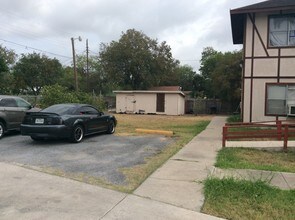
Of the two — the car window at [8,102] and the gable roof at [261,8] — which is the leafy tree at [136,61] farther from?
the car window at [8,102]

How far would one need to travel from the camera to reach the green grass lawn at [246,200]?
195 inches

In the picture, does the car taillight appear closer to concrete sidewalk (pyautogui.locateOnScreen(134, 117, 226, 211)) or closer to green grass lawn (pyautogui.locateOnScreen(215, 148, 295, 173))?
concrete sidewalk (pyautogui.locateOnScreen(134, 117, 226, 211))

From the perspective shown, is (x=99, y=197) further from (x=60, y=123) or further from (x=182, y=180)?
(x=60, y=123)

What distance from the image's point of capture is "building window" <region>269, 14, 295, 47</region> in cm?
1564

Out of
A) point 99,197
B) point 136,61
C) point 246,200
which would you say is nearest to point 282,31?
point 246,200

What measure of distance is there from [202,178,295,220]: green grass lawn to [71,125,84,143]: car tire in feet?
19.5

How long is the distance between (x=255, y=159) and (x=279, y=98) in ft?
26.5

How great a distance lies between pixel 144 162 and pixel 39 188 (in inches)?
121

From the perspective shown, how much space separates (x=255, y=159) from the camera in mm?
9016

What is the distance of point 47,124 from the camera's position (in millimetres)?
10844

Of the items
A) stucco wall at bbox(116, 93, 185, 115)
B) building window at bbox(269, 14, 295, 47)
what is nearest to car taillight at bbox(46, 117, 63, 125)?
building window at bbox(269, 14, 295, 47)

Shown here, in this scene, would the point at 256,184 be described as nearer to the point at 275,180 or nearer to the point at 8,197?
the point at 275,180

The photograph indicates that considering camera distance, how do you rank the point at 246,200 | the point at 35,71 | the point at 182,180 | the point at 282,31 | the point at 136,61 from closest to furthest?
the point at 246,200
the point at 182,180
the point at 282,31
the point at 136,61
the point at 35,71

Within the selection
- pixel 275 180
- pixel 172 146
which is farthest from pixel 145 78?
pixel 275 180
